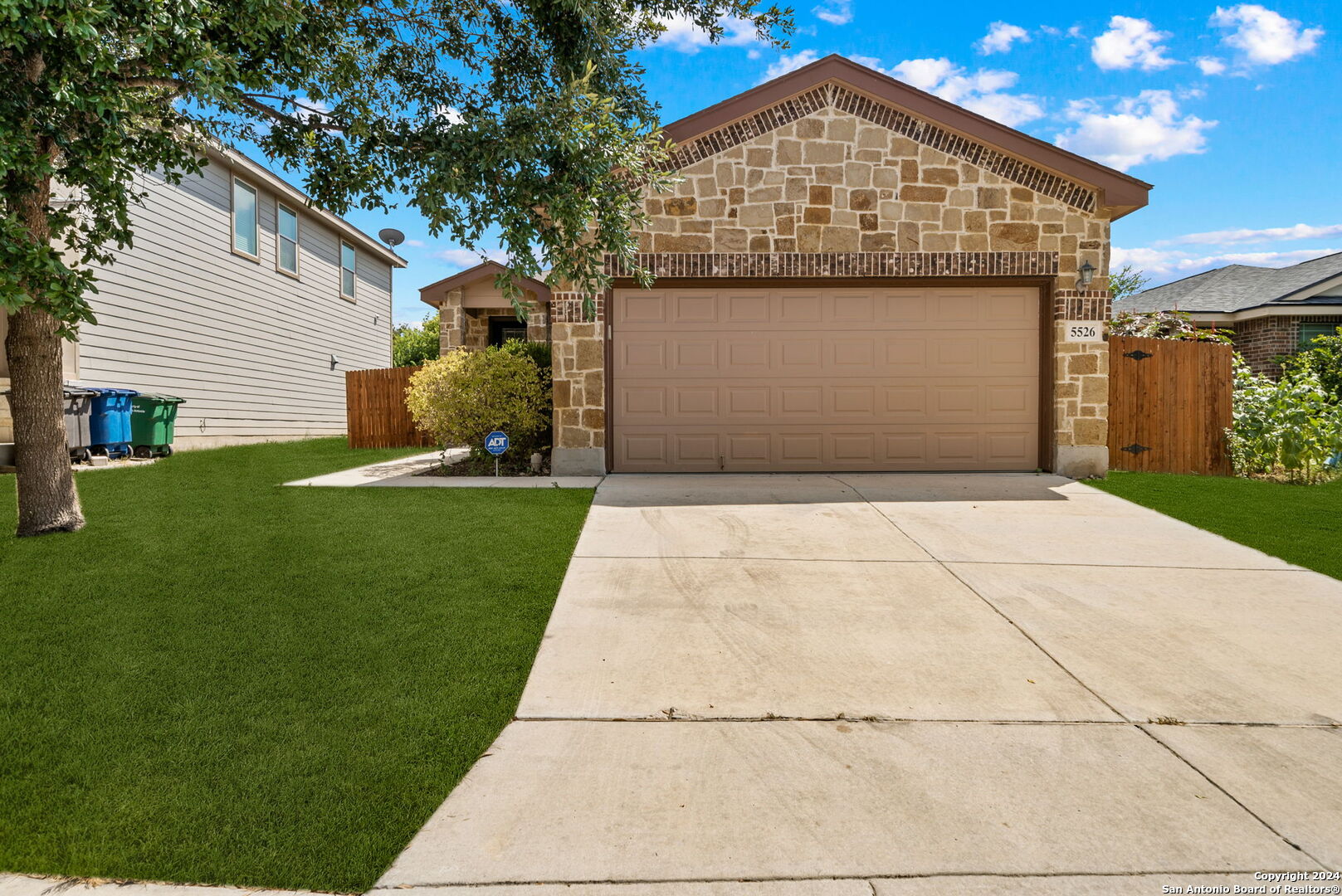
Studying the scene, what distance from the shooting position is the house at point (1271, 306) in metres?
17.2

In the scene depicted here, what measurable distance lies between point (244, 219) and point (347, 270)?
4.81 metres

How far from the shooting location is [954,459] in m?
9.70

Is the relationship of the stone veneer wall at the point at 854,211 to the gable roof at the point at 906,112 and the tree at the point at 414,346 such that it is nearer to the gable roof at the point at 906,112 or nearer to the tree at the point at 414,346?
the gable roof at the point at 906,112

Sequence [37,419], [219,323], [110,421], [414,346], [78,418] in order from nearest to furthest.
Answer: [37,419] < [78,418] < [110,421] < [219,323] < [414,346]

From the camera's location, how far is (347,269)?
20.3 metres

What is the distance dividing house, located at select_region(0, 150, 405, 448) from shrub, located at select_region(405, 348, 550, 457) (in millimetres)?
4288

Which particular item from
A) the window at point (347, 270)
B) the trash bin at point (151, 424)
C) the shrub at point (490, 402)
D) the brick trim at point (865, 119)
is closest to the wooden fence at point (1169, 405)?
the brick trim at point (865, 119)

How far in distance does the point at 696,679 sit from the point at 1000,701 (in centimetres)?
130

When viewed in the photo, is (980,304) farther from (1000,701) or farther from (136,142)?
(136,142)

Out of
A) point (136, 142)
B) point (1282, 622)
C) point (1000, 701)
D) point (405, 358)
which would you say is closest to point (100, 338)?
point (136, 142)

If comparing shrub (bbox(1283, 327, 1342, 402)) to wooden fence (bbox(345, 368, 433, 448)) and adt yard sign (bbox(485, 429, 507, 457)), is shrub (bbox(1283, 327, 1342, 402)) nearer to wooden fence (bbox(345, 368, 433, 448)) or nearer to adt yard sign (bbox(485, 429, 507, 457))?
adt yard sign (bbox(485, 429, 507, 457))

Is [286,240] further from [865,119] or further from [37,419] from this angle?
[865,119]

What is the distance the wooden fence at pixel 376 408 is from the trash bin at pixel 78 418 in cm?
447

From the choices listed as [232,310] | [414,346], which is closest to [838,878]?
[232,310]
